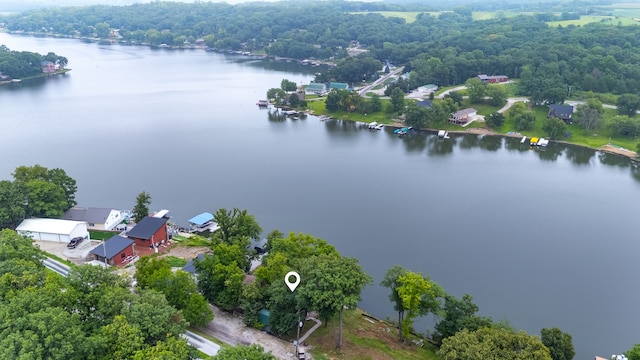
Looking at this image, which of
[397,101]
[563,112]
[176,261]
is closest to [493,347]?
[176,261]

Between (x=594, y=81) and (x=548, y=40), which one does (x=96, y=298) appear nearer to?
(x=594, y=81)

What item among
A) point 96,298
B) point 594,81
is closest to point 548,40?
point 594,81

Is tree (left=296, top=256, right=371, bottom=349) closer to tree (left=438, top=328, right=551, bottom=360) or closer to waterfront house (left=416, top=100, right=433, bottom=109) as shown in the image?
tree (left=438, top=328, right=551, bottom=360)

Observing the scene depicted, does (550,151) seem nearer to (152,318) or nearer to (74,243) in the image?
(74,243)

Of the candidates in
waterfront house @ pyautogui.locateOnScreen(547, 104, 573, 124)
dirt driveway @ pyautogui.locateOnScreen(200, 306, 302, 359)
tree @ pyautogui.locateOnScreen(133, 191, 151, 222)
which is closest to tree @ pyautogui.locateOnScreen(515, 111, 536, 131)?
waterfront house @ pyautogui.locateOnScreen(547, 104, 573, 124)

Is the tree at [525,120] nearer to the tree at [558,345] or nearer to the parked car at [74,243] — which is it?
the tree at [558,345]

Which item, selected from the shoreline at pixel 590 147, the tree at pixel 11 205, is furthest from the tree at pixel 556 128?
the tree at pixel 11 205

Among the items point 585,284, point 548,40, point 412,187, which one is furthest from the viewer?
point 548,40
